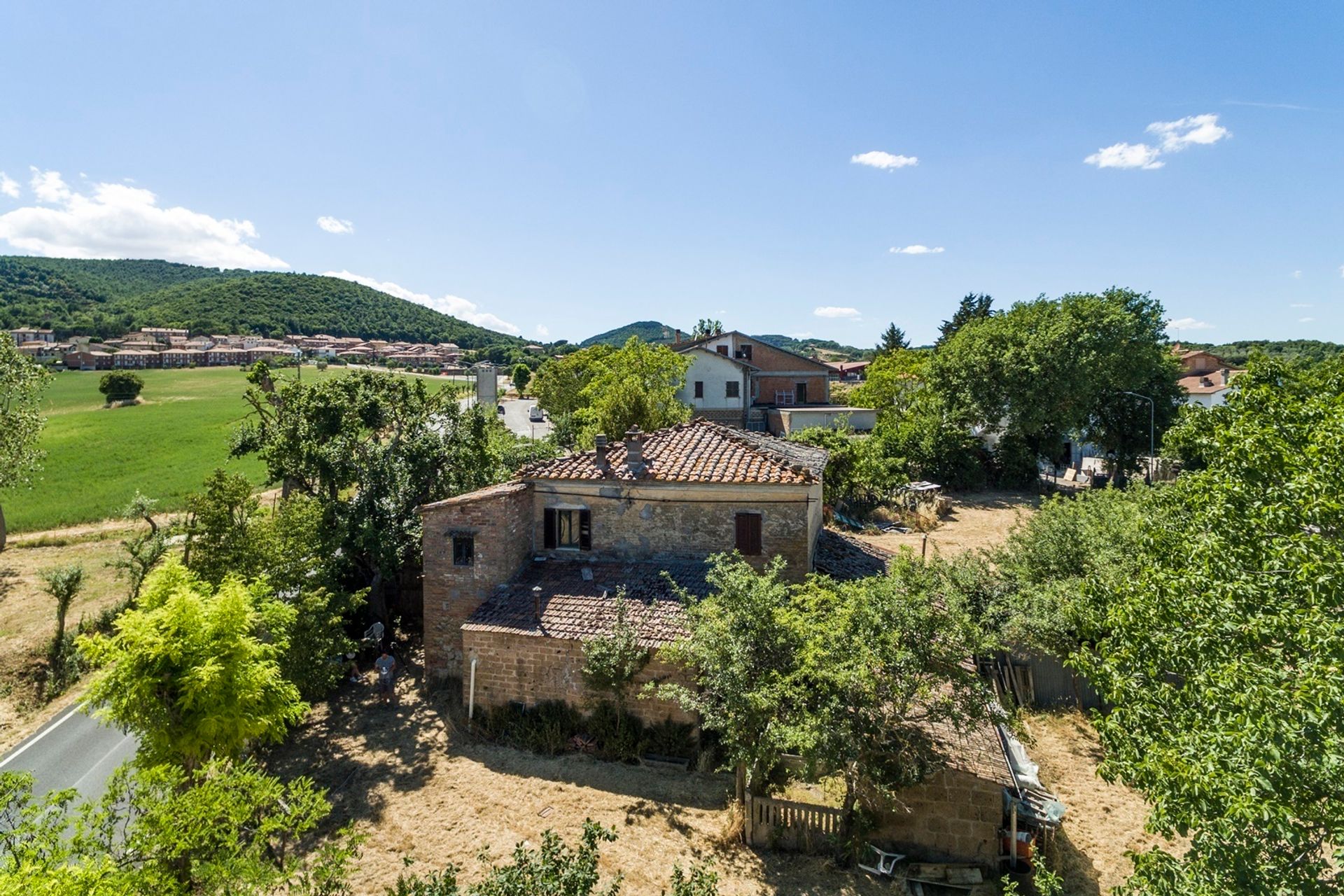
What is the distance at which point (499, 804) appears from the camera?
13.9 metres

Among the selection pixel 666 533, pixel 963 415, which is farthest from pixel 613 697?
pixel 963 415

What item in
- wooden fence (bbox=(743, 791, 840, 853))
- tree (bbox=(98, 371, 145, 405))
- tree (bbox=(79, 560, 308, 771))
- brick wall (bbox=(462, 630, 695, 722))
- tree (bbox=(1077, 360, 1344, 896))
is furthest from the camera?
tree (bbox=(98, 371, 145, 405))

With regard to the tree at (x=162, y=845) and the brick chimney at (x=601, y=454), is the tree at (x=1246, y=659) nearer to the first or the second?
the tree at (x=162, y=845)

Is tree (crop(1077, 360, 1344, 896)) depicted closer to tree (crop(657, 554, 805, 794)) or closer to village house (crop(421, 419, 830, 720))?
tree (crop(657, 554, 805, 794))

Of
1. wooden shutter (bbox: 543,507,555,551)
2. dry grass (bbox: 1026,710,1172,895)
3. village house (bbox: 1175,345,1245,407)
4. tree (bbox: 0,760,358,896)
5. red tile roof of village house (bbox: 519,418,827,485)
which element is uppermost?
village house (bbox: 1175,345,1245,407)

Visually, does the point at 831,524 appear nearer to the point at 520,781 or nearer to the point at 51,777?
the point at 520,781

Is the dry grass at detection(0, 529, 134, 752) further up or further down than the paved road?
further up

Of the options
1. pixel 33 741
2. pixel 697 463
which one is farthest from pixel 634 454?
pixel 33 741

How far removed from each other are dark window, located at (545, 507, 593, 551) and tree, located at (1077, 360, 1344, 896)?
44.5 feet

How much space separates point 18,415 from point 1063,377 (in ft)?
199

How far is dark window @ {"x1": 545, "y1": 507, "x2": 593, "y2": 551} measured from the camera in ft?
64.4

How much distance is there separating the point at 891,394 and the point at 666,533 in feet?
162

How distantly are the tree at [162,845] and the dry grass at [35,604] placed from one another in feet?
39.0

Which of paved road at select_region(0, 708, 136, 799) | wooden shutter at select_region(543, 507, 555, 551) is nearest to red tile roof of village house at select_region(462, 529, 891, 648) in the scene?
wooden shutter at select_region(543, 507, 555, 551)
